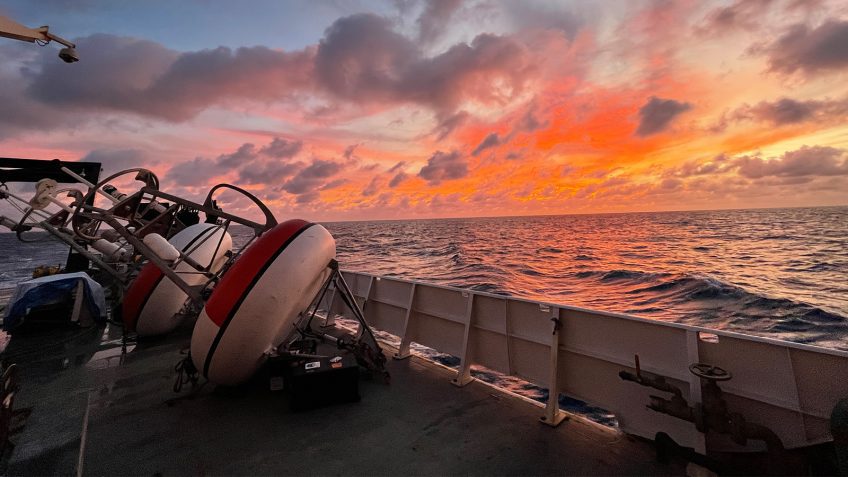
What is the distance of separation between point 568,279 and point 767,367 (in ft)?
75.1

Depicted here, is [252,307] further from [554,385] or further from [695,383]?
[695,383]

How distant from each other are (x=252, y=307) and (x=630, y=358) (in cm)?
464

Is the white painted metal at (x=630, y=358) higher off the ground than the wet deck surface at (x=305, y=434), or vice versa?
the white painted metal at (x=630, y=358)

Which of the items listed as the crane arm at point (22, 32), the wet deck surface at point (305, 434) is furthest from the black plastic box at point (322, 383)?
the crane arm at point (22, 32)

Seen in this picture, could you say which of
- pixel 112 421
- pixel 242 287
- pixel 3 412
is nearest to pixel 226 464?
pixel 242 287

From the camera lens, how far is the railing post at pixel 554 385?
14.7 feet

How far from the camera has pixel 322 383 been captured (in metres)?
5.06

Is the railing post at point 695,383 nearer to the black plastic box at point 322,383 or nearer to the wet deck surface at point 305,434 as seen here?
the wet deck surface at point 305,434

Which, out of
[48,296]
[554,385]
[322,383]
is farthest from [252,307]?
[48,296]

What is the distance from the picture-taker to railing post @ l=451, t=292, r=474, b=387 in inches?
222

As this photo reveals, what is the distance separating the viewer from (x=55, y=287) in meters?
9.79

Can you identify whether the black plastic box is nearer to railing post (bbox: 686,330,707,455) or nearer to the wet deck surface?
the wet deck surface

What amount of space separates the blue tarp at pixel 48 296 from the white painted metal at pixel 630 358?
30.4 feet

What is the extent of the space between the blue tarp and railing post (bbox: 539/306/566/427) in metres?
11.9
